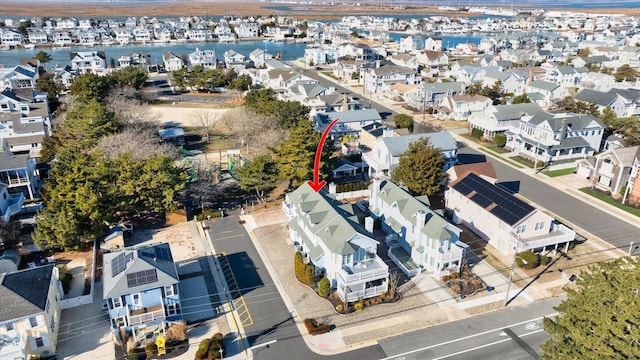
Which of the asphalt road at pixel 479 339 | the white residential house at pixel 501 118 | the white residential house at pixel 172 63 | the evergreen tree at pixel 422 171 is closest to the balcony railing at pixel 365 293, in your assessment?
the asphalt road at pixel 479 339

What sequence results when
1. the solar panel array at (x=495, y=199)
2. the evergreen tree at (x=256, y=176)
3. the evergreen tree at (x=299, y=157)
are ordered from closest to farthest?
the solar panel array at (x=495, y=199) → the evergreen tree at (x=256, y=176) → the evergreen tree at (x=299, y=157)

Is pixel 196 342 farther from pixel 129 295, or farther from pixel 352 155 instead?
pixel 352 155

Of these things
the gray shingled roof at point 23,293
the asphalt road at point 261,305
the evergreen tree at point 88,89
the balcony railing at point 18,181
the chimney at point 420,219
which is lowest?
the asphalt road at point 261,305

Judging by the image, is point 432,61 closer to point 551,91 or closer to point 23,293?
point 551,91

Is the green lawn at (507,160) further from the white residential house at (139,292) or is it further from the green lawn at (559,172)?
the white residential house at (139,292)

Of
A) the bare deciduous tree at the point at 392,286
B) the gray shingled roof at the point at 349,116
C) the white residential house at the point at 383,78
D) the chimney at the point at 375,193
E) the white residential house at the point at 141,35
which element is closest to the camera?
the bare deciduous tree at the point at 392,286
